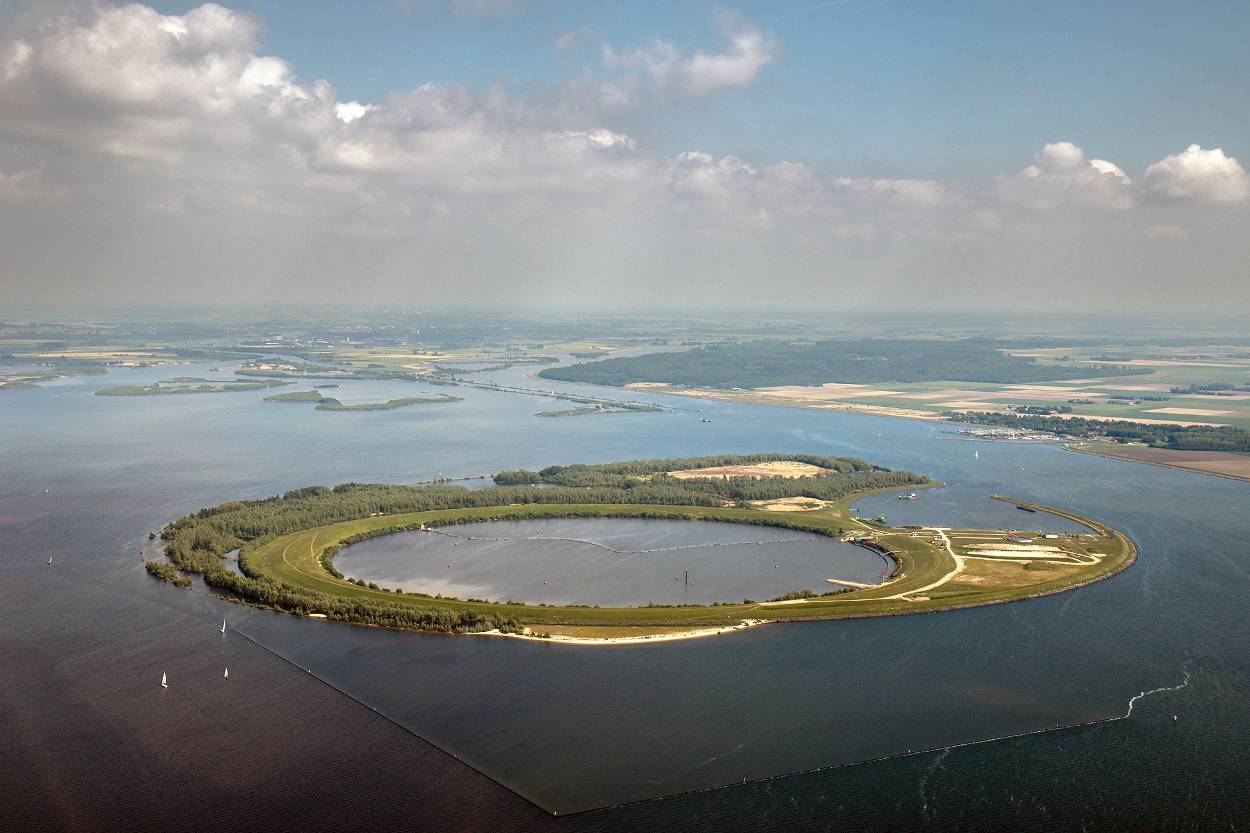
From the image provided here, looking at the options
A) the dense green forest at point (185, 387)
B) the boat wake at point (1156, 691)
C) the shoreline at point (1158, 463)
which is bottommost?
the boat wake at point (1156, 691)

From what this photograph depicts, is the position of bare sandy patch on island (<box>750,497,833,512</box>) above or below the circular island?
above

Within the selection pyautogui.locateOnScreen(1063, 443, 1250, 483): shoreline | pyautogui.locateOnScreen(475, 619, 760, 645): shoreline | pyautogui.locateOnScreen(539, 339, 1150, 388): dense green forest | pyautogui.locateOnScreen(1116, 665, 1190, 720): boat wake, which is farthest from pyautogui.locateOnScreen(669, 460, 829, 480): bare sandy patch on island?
pyautogui.locateOnScreen(539, 339, 1150, 388): dense green forest

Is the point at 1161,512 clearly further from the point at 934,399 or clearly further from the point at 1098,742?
the point at 934,399

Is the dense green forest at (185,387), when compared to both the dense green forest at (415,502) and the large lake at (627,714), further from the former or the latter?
the large lake at (627,714)

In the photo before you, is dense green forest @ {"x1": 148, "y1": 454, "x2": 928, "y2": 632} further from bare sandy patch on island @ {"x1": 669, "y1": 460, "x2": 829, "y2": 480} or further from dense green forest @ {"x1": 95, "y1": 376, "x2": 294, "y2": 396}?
dense green forest @ {"x1": 95, "y1": 376, "x2": 294, "y2": 396}

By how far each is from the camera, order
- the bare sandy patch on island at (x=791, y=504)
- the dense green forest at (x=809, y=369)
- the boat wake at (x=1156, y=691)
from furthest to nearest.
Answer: the dense green forest at (x=809, y=369), the bare sandy patch on island at (x=791, y=504), the boat wake at (x=1156, y=691)

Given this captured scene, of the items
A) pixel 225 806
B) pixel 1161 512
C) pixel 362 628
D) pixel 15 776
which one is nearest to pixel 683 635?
pixel 362 628

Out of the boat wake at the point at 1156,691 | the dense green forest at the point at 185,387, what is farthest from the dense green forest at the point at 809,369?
the boat wake at the point at 1156,691
